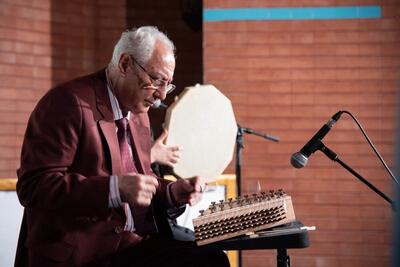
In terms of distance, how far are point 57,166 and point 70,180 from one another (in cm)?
7

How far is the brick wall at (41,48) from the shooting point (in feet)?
21.1

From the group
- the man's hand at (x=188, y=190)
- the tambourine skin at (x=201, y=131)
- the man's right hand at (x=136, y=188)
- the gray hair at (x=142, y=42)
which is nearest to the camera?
the man's right hand at (x=136, y=188)

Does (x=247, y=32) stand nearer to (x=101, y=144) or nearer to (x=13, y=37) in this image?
(x=13, y=37)

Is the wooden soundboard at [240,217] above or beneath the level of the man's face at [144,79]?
beneath

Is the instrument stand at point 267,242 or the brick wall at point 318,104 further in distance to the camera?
the brick wall at point 318,104

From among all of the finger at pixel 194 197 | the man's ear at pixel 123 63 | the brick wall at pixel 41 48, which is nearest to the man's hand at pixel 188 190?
the finger at pixel 194 197

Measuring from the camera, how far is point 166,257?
260 centimetres

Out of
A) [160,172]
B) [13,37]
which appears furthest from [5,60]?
[160,172]

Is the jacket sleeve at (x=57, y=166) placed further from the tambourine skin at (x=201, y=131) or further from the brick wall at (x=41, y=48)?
the brick wall at (x=41, y=48)

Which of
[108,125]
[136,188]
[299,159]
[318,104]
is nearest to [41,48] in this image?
[318,104]

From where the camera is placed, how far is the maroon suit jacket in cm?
238

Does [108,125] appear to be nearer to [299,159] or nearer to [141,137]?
[141,137]

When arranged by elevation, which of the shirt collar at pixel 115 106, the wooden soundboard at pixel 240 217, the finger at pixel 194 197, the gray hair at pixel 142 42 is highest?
the gray hair at pixel 142 42

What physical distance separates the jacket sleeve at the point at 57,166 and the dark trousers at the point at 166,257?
26 centimetres
